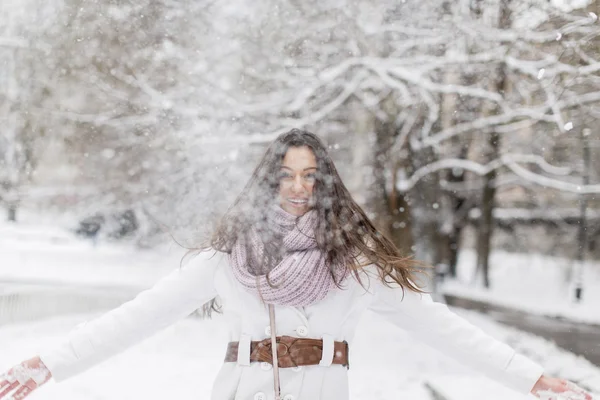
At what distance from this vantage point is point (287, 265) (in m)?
1.97

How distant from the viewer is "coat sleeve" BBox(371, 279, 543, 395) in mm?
1990

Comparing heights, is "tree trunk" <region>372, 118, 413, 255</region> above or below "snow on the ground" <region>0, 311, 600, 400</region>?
above

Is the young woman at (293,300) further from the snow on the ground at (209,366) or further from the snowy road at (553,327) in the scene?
the snowy road at (553,327)

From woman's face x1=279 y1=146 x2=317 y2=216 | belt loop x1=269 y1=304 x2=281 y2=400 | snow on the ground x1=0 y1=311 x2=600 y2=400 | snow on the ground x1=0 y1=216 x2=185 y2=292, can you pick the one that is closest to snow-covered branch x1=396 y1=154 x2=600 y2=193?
snow on the ground x1=0 y1=311 x2=600 y2=400

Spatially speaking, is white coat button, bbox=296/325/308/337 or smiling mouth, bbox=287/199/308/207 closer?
white coat button, bbox=296/325/308/337

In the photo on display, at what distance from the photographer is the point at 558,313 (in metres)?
13.2

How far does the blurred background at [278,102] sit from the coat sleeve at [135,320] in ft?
17.4

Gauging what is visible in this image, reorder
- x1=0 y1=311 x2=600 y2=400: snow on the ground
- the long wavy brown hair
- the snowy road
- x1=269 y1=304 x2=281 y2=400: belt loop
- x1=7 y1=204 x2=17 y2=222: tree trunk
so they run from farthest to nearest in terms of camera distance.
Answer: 1. x1=7 y1=204 x2=17 y2=222: tree trunk
2. the snowy road
3. x1=0 y1=311 x2=600 y2=400: snow on the ground
4. the long wavy brown hair
5. x1=269 y1=304 x2=281 y2=400: belt loop

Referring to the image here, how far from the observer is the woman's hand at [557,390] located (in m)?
1.92

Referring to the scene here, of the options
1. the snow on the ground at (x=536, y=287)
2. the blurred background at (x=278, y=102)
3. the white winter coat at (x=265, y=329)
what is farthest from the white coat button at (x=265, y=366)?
the snow on the ground at (x=536, y=287)

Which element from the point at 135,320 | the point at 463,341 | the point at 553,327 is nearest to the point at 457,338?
the point at 463,341

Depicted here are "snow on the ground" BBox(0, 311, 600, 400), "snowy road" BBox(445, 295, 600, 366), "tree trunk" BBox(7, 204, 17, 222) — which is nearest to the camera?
"snow on the ground" BBox(0, 311, 600, 400)

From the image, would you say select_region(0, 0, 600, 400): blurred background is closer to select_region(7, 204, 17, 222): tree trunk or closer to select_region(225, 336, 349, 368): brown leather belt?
select_region(7, 204, 17, 222): tree trunk

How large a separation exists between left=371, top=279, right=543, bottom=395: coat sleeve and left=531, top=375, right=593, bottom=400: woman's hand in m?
0.02
